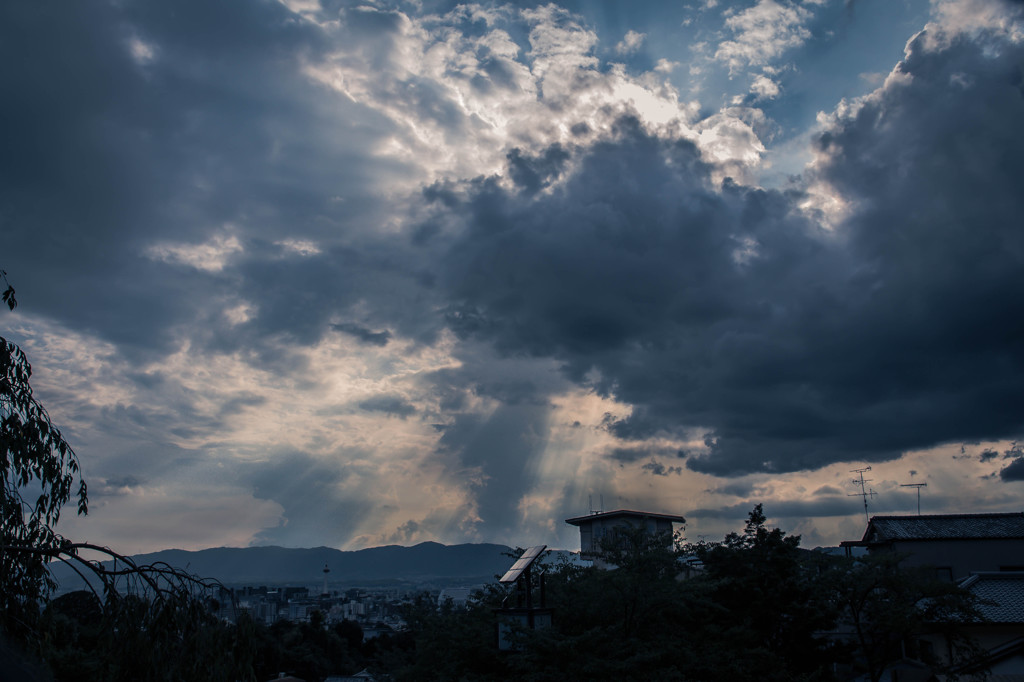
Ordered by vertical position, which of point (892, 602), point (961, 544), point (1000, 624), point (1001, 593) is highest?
point (961, 544)

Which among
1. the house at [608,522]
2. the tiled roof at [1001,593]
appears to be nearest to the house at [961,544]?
the tiled roof at [1001,593]

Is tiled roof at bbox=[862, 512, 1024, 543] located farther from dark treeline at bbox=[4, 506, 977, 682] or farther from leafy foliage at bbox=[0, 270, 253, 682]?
leafy foliage at bbox=[0, 270, 253, 682]

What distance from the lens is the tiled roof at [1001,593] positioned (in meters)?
30.3

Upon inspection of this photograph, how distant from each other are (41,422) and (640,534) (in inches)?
863

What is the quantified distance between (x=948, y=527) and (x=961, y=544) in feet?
5.27

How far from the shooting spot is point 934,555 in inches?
1598

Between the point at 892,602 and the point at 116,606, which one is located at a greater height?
the point at 116,606

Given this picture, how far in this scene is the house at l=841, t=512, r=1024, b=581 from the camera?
40.1 metres

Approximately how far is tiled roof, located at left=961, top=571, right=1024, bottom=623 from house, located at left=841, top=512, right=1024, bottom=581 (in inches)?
220

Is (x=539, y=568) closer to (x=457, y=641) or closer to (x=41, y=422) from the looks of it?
(x=457, y=641)

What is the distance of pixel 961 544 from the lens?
40.7 m

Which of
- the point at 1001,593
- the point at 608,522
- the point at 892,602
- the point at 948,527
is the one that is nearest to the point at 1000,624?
the point at 1001,593

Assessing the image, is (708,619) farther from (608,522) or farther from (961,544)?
(961,544)

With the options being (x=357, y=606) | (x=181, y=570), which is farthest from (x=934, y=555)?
(x=357, y=606)
